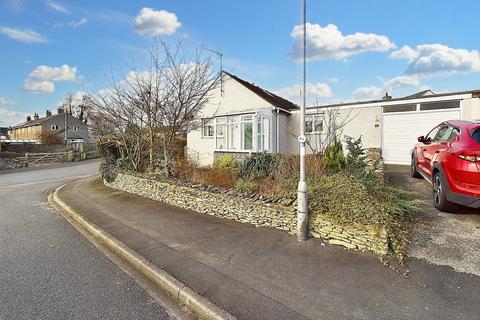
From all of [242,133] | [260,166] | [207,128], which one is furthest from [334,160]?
[207,128]

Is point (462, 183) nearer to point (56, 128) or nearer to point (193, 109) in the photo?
point (193, 109)

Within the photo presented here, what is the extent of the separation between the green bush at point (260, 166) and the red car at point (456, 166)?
13.7 feet

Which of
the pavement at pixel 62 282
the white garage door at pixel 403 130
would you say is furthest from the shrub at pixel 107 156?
the white garage door at pixel 403 130

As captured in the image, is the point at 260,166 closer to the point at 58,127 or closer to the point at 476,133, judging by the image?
the point at 476,133

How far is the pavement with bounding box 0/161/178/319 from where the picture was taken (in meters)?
3.36

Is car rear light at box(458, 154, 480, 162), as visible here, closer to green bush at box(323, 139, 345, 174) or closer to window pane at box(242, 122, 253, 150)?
green bush at box(323, 139, 345, 174)

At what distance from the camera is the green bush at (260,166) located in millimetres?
Answer: 9141

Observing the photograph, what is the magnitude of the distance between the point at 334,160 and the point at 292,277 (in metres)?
4.39

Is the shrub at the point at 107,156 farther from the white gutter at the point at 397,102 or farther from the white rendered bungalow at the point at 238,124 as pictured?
the white gutter at the point at 397,102

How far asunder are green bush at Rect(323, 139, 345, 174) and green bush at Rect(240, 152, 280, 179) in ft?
5.61

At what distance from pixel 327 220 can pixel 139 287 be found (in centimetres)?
302

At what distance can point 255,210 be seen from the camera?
5941 millimetres

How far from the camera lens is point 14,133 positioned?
71500mm

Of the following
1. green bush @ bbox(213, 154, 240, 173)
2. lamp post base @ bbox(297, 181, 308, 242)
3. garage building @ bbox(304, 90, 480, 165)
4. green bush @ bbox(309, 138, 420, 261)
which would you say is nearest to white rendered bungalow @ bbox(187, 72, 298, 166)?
green bush @ bbox(213, 154, 240, 173)
